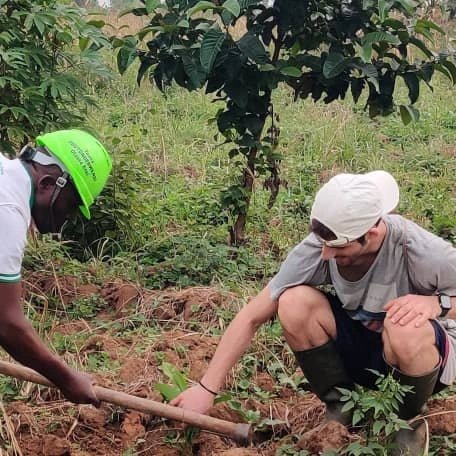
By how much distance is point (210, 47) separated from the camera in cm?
354

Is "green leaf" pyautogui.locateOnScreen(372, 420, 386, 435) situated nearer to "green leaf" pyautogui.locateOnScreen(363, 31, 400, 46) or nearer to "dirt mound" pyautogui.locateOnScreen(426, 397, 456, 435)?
"dirt mound" pyautogui.locateOnScreen(426, 397, 456, 435)

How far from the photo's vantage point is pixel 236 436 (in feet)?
9.01

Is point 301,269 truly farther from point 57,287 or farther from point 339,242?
point 57,287

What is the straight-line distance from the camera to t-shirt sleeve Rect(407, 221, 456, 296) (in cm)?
251

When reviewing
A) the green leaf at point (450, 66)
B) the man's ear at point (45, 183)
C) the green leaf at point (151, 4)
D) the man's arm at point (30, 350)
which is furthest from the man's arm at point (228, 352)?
the green leaf at point (450, 66)

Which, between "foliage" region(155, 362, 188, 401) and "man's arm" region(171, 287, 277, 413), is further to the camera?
"foliage" region(155, 362, 188, 401)

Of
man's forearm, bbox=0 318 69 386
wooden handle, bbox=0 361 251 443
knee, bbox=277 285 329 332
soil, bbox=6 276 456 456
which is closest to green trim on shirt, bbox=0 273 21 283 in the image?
man's forearm, bbox=0 318 69 386

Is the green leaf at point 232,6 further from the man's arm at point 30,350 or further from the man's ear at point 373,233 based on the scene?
the man's arm at point 30,350

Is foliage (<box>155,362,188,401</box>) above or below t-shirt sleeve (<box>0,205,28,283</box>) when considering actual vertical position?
below

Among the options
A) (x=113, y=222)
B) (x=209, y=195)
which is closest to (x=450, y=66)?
(x=209, y=195)

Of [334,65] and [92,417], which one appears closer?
[92,417]

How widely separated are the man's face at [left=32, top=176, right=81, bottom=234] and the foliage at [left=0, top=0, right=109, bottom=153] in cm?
178

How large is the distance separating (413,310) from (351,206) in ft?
1.27

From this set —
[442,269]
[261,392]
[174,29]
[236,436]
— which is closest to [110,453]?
[236,436]
